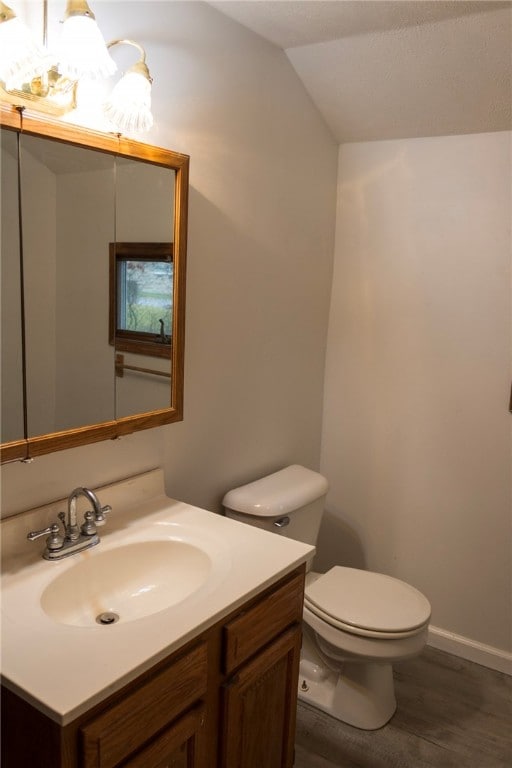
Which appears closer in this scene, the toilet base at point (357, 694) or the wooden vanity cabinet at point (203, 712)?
the wooden vanity cabinet at point (203, 712)

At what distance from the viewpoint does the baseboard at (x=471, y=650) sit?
2.44 meters

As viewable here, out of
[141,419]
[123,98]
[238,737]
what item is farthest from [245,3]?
[238,737]

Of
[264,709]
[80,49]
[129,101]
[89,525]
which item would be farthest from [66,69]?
[264,709]

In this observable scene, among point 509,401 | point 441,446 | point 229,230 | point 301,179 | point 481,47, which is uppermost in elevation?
point 481,47

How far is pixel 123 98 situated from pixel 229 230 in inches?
24.6

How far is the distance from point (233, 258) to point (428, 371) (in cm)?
94

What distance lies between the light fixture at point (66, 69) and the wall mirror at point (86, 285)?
0.06 m

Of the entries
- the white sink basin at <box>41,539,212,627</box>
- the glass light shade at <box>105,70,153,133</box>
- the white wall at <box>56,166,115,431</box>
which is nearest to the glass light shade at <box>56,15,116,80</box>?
the glass light shade at <box>105,70,153,133</box>

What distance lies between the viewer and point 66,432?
4.79 ft

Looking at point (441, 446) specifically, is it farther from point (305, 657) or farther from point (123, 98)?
point (123, 98)

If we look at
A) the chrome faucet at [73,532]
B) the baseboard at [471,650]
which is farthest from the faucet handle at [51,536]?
the baseboard at [471,650]

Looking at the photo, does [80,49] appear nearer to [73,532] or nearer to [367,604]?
[73,532]

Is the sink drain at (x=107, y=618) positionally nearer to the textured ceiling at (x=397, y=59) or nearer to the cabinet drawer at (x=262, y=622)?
the cabinet drawer at (x=262, y=622)

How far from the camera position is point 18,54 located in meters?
1.21
